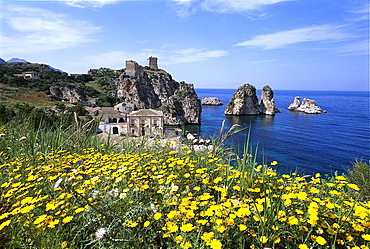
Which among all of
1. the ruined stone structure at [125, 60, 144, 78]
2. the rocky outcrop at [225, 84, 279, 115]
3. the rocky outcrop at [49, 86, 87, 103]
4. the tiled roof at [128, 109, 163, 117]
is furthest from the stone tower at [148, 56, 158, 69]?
the tiled roof at [128, 109, 163, 117]

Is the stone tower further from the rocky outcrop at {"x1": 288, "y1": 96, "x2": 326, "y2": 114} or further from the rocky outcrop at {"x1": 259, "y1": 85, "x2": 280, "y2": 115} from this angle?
the rocky outcrop at {"x1": 288, "y1": 96, "x2": 326, "y2": 114}

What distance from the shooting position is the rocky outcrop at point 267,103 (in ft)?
292

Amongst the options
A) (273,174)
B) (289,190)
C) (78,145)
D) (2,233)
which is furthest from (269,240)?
(78,145)

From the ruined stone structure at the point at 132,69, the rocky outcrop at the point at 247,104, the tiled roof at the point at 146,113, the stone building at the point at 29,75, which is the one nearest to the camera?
the tiled roof at the point at 146,113

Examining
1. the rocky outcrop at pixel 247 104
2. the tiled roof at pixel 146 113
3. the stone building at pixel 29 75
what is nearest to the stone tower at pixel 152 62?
the rocky outcrop at pixel 247 104

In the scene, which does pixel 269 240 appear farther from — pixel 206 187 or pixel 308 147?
pixel 308 147

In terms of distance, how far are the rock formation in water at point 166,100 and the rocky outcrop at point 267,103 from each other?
37629 millimetres

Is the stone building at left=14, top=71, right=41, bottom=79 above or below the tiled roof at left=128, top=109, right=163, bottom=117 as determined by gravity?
above

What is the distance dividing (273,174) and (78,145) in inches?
194

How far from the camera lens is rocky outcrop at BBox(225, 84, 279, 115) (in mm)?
86375

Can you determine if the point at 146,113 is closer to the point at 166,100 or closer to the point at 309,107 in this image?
the point at 166,100

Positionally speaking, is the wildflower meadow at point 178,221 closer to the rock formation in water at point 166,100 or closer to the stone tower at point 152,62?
the rock formation in water at point 166,100

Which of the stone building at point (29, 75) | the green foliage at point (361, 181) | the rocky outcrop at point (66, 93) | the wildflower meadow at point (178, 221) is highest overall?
the stone building at point (29, 75)

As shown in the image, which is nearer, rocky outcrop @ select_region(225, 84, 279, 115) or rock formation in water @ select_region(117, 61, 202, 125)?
rock formation in water @ select_region(117, 61, 202, 125)
